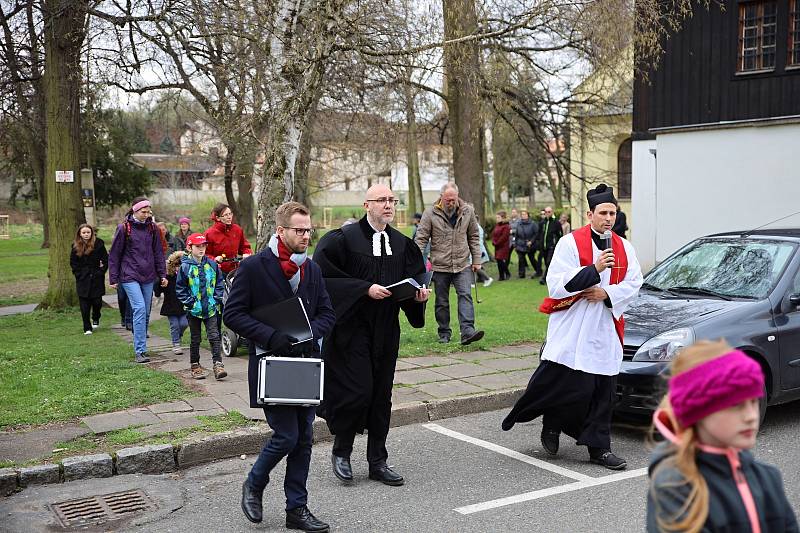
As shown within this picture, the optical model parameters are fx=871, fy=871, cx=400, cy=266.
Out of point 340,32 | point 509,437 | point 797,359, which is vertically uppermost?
point 340,32

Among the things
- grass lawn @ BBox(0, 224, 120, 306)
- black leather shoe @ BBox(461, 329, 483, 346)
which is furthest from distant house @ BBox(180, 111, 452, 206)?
black leather shoe @ BBox(461, 329, 483, 346)

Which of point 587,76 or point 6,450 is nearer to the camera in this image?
point 6,450

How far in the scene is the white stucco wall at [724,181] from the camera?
1841cm

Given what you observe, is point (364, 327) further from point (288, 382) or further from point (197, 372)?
point (197, 372)

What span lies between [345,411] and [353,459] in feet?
2.94

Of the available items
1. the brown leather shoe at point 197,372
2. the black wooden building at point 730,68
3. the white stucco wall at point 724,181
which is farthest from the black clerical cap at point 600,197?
the black wooden building at point 730,68

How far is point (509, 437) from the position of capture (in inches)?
295

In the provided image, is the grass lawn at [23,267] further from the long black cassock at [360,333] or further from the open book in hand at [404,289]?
the open book in hand at [404,289]

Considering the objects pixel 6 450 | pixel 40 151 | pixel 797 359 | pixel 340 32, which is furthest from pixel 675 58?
pixel 40 151

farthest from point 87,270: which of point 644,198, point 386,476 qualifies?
point 644,198

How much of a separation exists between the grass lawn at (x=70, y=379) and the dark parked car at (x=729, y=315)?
4.30 meters

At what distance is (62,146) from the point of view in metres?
15.4

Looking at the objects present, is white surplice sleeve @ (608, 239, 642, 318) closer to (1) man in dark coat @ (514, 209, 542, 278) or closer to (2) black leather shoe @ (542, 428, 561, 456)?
(2) black leather shoe @ (542, 428, 561, 456)

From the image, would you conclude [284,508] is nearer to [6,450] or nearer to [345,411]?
[345,411]
